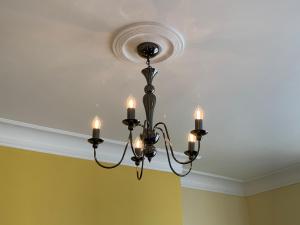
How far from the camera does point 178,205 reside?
3.19 metres

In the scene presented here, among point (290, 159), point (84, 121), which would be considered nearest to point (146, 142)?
point (84, 121)

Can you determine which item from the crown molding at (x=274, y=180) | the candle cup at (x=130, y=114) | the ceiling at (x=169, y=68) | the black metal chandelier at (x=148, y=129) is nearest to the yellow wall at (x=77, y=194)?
the ceiling at (x=169, y=68)

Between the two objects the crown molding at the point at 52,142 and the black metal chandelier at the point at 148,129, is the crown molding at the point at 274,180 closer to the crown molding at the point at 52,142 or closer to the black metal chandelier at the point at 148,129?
the crown molding at the point at 52,142

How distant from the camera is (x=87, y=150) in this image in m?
2.95

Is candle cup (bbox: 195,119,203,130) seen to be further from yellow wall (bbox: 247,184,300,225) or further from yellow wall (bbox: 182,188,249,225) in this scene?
yellow wall (bbox: 247,184,300,225)

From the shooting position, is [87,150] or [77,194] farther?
[87,150]

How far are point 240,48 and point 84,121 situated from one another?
1161 millimetres

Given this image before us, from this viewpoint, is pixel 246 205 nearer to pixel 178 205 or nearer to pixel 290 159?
pixel 290 159

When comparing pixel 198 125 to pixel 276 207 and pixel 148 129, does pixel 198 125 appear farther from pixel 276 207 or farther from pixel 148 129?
pixel 276 207

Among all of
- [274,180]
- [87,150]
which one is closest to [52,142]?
[87,150]

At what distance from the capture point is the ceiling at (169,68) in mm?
1718

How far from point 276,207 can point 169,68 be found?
7.71 feet

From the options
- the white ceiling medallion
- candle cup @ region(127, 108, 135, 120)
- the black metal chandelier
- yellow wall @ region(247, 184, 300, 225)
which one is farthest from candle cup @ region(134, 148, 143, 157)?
yellow wall @ region(247, 184, 300, 225)

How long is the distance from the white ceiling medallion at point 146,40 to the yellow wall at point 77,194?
1134 millimetres
